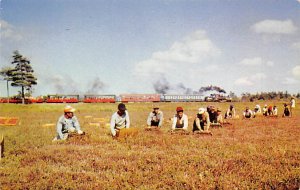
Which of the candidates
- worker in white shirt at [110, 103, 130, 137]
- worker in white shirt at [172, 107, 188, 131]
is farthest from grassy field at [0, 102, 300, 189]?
worker in white shirt at [172, 107, 188, 131]

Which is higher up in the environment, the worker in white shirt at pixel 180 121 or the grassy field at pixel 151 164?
the worker in white shirt at pixel 180 121

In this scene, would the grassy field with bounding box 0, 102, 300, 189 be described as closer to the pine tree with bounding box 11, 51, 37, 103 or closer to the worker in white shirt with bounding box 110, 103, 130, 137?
the worker in white shirt with bounding box 110, 103, 130, 137

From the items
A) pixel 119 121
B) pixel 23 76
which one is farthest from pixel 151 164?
pixel 23 76

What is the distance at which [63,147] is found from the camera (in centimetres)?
995

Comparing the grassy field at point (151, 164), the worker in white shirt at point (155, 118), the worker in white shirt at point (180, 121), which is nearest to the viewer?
the grassy field at point (151, 164)

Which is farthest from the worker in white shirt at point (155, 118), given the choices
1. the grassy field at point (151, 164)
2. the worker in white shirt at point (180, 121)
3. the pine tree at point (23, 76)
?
the pine tree at point (23, 76)

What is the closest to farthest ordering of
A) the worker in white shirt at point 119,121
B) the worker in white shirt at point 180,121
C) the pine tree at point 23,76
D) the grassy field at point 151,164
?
the grassy field at point 151,164, the worker in white shirt at point 119,121, the worker in white shirt at point 180,121, the pine tree at point 23,76

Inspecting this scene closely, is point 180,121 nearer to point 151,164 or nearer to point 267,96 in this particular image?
point 151,164

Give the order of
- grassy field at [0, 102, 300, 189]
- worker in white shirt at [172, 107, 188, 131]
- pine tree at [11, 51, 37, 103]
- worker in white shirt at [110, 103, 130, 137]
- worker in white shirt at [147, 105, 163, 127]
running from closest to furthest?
grassy field at [0, 102, 300, 189] → worker in white shirt at [110, 103, 130, 137] → worker in white shirt at [172, 107, 188, 131] → worker in white shirt at [147, 105, 163, 127] → pine tree at [11, 51, 37, 103]

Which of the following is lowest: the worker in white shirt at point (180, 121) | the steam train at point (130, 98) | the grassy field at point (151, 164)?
the grassy field at point (151, 164)

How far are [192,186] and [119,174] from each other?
1667 millimetres

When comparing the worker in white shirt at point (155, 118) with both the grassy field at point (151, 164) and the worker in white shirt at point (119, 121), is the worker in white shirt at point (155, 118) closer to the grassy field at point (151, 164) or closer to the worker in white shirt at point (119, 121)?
the worker in white shirt at point (119, 121)

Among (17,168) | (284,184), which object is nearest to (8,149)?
(17,168)

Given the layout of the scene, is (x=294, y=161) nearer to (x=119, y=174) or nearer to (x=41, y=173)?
(x=119, y=174)
